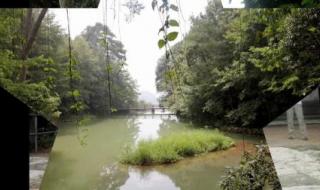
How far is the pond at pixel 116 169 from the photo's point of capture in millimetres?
5352

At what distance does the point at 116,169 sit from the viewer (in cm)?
625

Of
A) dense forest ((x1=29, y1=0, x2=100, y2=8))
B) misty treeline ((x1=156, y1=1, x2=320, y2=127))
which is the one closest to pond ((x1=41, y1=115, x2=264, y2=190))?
misty treeline ((x1=156, y1=1, x2=320, y2=127))

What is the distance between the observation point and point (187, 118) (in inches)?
427

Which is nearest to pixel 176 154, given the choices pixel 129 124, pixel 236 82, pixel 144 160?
pixel 144 160

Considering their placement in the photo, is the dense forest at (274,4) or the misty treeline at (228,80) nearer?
the dense forest at (274,4)

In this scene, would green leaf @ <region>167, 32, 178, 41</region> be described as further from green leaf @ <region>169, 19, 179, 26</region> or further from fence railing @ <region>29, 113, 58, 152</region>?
fence railing @ <region>29, 113, 58, 152</region>

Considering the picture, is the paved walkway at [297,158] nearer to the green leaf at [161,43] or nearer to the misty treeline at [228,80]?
the green leaf at [161,43]

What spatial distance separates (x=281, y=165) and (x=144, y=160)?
386cm

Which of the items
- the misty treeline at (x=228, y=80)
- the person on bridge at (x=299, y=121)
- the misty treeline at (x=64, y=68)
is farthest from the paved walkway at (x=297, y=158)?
the misty treeline at (x=228, y=80)

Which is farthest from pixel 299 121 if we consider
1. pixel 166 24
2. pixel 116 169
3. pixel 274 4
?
pixel 116 169

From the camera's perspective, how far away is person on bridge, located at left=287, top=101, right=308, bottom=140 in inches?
79.4

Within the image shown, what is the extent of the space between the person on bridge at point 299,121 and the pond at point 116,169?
297 cm

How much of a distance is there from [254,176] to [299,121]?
168cm

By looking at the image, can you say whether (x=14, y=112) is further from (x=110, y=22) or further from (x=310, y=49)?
(x=310, y=49)
